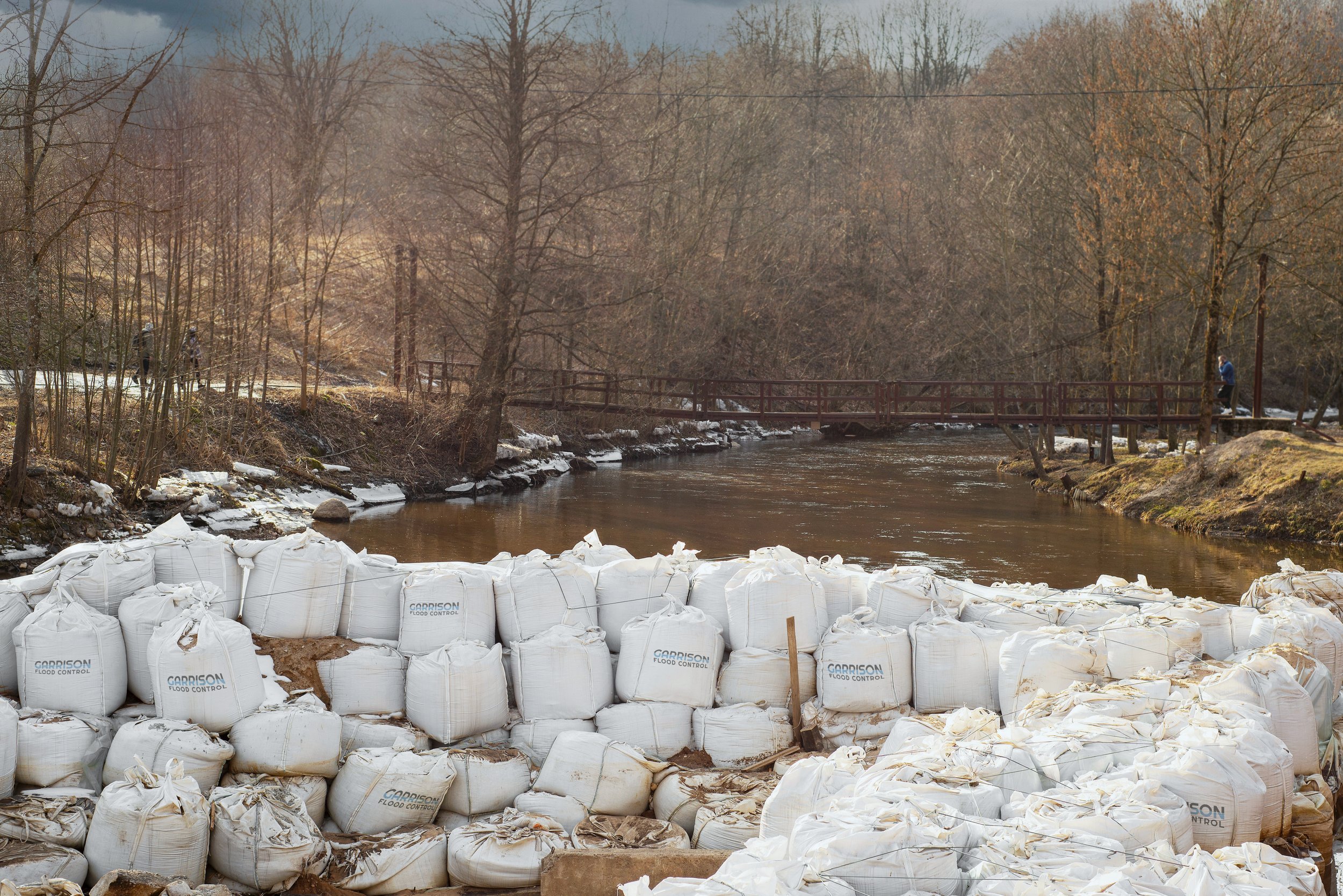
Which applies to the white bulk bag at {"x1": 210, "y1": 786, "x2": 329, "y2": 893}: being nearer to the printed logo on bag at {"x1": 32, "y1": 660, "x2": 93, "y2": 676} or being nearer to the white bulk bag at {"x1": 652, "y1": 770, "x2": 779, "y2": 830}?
the printed logo on bag at {"x1": 32, "y1": 660, "x2": 93, "y2": 676}

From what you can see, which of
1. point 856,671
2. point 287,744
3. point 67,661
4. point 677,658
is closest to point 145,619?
point 67,661

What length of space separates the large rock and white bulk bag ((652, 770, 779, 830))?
923cm

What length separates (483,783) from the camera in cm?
384

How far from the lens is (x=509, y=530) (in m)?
11.9

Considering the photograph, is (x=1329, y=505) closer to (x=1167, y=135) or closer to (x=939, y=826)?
(x=1167, y=135)

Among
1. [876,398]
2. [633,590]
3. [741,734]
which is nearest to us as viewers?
[741,734]

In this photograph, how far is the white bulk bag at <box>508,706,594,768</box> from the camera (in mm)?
4113

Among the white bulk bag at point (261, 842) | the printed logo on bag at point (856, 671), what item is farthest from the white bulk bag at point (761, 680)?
the white bulk bag at point (261, 842)

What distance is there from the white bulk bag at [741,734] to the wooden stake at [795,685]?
29mm

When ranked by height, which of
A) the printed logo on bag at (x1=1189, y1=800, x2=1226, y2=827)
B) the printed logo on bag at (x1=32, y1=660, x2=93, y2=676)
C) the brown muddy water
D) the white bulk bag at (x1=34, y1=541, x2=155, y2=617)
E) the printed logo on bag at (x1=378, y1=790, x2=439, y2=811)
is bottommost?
the brown muddy water

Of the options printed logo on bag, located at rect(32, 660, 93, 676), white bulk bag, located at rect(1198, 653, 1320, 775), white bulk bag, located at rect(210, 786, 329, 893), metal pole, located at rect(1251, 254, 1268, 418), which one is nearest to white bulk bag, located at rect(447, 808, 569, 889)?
white bulk bag, located at rect(210, 786, 329, 893)

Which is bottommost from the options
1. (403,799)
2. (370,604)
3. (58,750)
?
(403,799)

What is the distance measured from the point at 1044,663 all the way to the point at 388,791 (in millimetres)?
2487

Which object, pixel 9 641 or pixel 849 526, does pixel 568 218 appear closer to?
pixel 849 526
